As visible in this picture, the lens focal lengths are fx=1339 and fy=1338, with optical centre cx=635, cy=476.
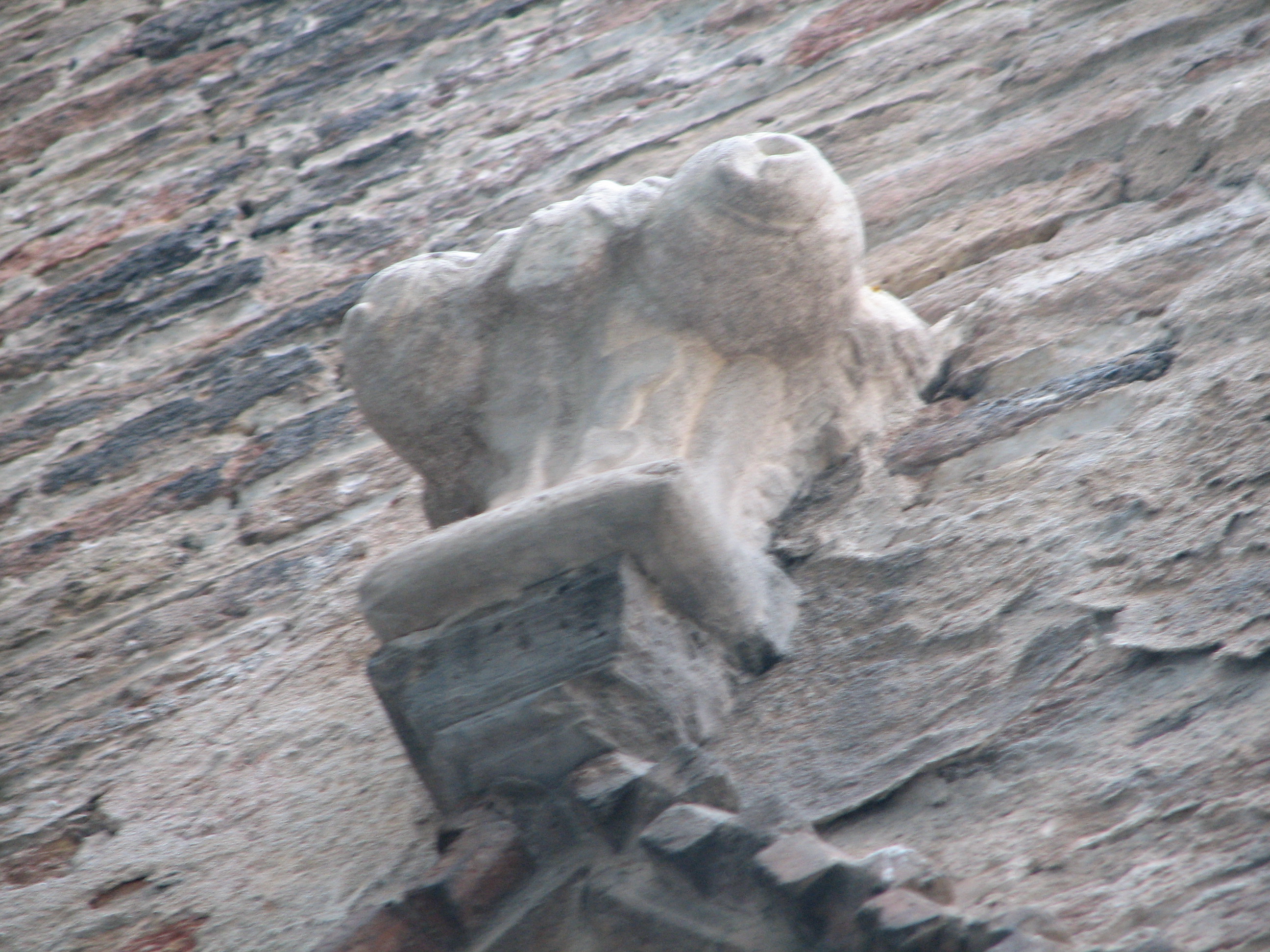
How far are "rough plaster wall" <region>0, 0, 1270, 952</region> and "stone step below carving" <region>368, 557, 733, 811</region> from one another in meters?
0.09

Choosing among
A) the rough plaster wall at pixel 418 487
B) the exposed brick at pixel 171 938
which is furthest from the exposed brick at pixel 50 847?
the exposed brick at pixel 171 938

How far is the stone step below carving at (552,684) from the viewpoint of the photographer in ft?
4.52

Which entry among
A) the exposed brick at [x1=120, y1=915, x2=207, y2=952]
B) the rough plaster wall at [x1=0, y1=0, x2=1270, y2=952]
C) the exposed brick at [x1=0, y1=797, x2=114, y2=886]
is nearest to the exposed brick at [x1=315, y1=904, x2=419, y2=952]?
the rough plaster wall at [x1=0, y1=0, x2=1270, y2=952]

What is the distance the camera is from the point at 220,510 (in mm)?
2514

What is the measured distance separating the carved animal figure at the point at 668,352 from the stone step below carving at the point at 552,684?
10 cm

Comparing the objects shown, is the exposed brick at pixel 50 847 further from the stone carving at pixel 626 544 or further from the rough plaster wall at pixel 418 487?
the stone carving at pixel 626 544

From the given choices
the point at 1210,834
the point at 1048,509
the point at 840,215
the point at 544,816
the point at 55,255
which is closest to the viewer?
the point at 1210,834

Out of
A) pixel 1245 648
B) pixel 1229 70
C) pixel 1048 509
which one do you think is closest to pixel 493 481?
pixel 1048 509

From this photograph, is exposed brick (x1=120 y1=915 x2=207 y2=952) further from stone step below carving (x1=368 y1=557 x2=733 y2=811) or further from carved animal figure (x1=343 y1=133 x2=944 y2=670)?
carved animal figure (x1=343 y1=133 x2=944 y2=670)

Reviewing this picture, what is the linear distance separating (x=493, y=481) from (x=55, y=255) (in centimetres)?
203

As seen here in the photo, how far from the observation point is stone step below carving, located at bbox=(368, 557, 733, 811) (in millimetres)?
1378

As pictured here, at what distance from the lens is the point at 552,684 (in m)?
1.40

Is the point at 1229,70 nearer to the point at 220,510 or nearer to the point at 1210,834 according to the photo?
the point at 1210,834

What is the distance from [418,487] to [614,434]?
0.81 metres
